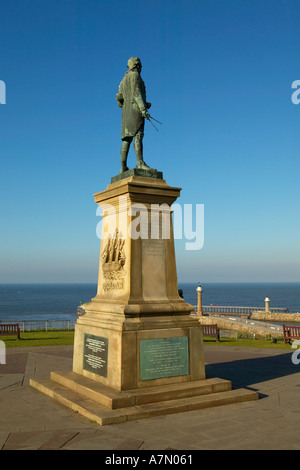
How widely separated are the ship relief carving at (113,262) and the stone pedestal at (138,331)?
0.02m

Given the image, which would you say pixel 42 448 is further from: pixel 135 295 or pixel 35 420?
pixel 135 295

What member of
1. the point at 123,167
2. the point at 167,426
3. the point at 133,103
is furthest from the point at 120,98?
Answer: the point at 167,426

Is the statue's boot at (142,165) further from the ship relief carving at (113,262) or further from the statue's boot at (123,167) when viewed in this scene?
the ship relief carving at (113,262)

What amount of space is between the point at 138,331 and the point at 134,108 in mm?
5040

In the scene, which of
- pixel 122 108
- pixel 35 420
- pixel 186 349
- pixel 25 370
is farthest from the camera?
pixel 25 370

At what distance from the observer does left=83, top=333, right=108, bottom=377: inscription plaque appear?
8352mm

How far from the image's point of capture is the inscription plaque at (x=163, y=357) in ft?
26.6

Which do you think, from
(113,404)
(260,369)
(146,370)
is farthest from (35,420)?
(260,369)

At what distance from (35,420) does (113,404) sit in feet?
4.36

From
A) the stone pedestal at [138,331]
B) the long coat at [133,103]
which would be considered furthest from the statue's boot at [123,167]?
the long coat at [133,103]

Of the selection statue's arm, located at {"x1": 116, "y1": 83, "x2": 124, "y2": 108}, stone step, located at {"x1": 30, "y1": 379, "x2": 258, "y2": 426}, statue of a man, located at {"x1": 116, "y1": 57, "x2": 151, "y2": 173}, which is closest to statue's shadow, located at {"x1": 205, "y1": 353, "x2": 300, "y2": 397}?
stone step, located at {"x1": 30, "y1": 379, "x2": 258, "y2": 426}

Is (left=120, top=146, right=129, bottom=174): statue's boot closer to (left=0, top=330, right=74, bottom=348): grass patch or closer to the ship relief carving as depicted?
the ship relief carving

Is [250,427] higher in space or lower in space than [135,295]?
lower

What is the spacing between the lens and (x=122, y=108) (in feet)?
33.6
